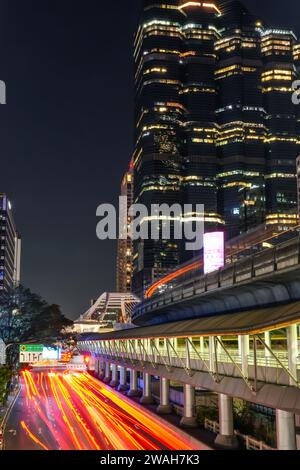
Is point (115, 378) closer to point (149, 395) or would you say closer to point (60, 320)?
point (149, 395)

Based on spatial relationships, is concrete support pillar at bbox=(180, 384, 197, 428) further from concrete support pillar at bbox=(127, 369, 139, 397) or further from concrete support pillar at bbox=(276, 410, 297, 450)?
concrete support pillar at bbox=(127, 369, 139, 397)

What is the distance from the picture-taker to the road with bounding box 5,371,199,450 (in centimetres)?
3353

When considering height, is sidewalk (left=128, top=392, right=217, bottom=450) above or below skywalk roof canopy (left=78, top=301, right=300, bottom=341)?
below

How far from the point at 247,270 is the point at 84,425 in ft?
55.2

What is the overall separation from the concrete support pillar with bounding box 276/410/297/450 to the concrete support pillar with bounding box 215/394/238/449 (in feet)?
21.2

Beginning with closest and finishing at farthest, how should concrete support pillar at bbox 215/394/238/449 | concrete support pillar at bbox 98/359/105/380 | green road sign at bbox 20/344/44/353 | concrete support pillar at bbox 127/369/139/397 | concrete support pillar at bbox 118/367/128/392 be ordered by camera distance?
1. concrete support pillar at bbox 215/394/238/449
2. concrete support pillar at bbox 127/369/139/397
3. green road sign at bbox 20/344/44/353
4. concrete support pillar at bbox 118/367/128/392
5. concrete support pillar at bbox 98/359/105/380

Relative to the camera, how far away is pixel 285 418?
25281 millimetres

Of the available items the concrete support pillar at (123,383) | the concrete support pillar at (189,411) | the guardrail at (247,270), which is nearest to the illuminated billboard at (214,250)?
the guardrail at (247,270)

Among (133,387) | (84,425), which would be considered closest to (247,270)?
(84,425)

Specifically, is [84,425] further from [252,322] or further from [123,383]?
[123,383]

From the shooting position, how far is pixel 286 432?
2519 centimetres

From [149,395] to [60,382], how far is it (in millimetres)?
34663

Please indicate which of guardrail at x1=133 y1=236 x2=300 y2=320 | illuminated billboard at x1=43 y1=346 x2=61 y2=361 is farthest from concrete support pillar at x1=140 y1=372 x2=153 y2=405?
illuminated billboard at x1=43 y1=346 x2=61 y2=361
